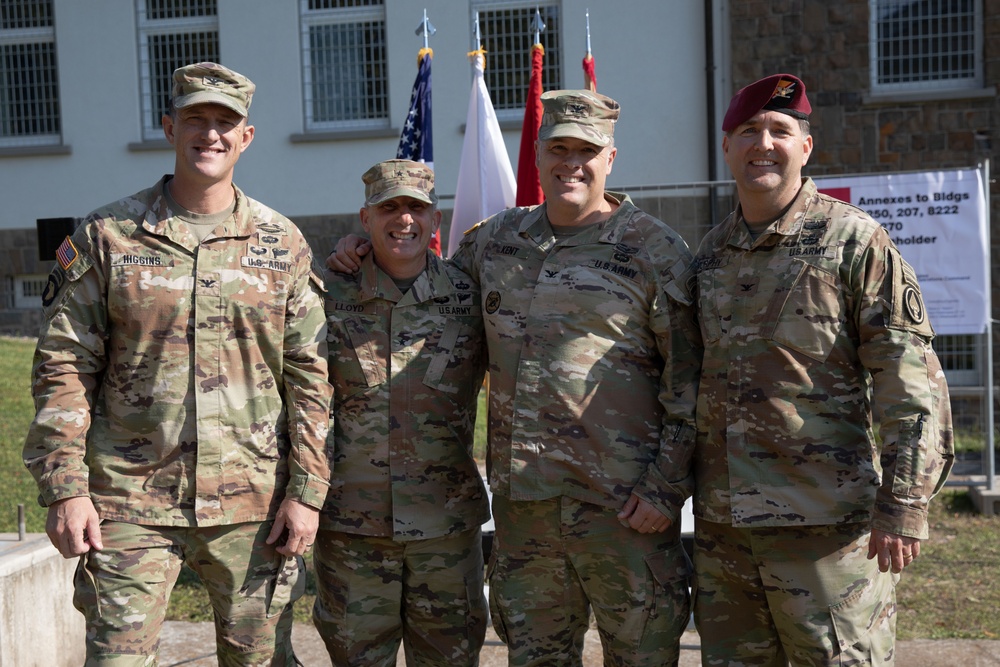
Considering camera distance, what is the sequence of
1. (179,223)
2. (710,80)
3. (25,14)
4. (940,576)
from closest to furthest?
(179,223)
(940,576)
(710,80)
(25,14)

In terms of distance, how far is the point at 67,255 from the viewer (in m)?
3.04

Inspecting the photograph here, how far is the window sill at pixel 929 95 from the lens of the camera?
29.9 feet

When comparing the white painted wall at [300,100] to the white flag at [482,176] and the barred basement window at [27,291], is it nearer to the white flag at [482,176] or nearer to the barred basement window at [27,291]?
the barred basement window at [27,291]

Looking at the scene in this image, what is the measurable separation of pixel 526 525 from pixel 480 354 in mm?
640

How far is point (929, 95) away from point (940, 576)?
5.31 metres

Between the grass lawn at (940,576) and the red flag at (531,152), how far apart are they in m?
2.55

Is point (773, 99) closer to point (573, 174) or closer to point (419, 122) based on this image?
point (573, 174)

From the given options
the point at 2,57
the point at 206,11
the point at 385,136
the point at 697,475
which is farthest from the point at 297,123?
the point at 697,475

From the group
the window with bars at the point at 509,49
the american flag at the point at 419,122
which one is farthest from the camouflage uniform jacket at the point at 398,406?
the window with bars at the point at 509,49

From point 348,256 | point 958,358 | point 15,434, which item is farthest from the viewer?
point 958,358

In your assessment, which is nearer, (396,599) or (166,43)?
(396,599)

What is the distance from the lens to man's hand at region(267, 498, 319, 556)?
314 centimetres

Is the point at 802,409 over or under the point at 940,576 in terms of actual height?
over

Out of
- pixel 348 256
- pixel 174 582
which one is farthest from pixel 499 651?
pixel 348 256
